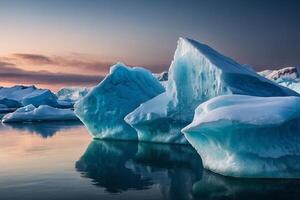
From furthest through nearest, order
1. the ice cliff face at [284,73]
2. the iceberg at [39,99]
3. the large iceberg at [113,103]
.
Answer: the ice cliff face at [284,73] < the iceberg at [39,99] < the large iceberg at [113,103]

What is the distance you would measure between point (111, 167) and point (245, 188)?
5.13 meters

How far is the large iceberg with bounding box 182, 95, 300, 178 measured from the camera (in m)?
10.0

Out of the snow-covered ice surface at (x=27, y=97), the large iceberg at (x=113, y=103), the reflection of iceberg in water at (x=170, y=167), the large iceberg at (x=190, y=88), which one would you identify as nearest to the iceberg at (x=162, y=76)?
the snow-covered ice surface at (x=27, y=97)

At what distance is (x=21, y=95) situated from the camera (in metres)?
90.3

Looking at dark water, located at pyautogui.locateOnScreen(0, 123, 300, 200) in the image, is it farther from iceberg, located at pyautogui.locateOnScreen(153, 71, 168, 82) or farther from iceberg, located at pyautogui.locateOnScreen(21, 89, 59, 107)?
iceberg, located at pyautogui.locateOnScreen(153, 71, 168, 82)

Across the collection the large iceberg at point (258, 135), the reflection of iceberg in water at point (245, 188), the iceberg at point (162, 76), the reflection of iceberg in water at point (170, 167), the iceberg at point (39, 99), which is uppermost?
the iceberg at point (162, 76)

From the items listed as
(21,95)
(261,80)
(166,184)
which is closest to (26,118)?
(261,80)

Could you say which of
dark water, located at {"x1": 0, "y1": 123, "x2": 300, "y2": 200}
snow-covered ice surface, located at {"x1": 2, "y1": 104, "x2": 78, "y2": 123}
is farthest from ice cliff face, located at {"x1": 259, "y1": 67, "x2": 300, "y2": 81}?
dark water, located at {"x1": 0, "y1": 123, "x2": 300, "y2": 200}

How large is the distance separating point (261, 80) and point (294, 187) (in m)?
7.22

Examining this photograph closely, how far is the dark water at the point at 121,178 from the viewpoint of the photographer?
9.37m

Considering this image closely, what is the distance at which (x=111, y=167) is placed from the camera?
1356 centimetres

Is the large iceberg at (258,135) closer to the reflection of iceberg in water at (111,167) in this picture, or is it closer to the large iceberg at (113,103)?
the reflection of iceberg in water at (111,167)

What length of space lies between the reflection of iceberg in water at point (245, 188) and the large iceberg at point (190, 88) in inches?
193

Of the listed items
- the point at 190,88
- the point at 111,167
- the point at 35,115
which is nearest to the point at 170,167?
the point at 111,167
